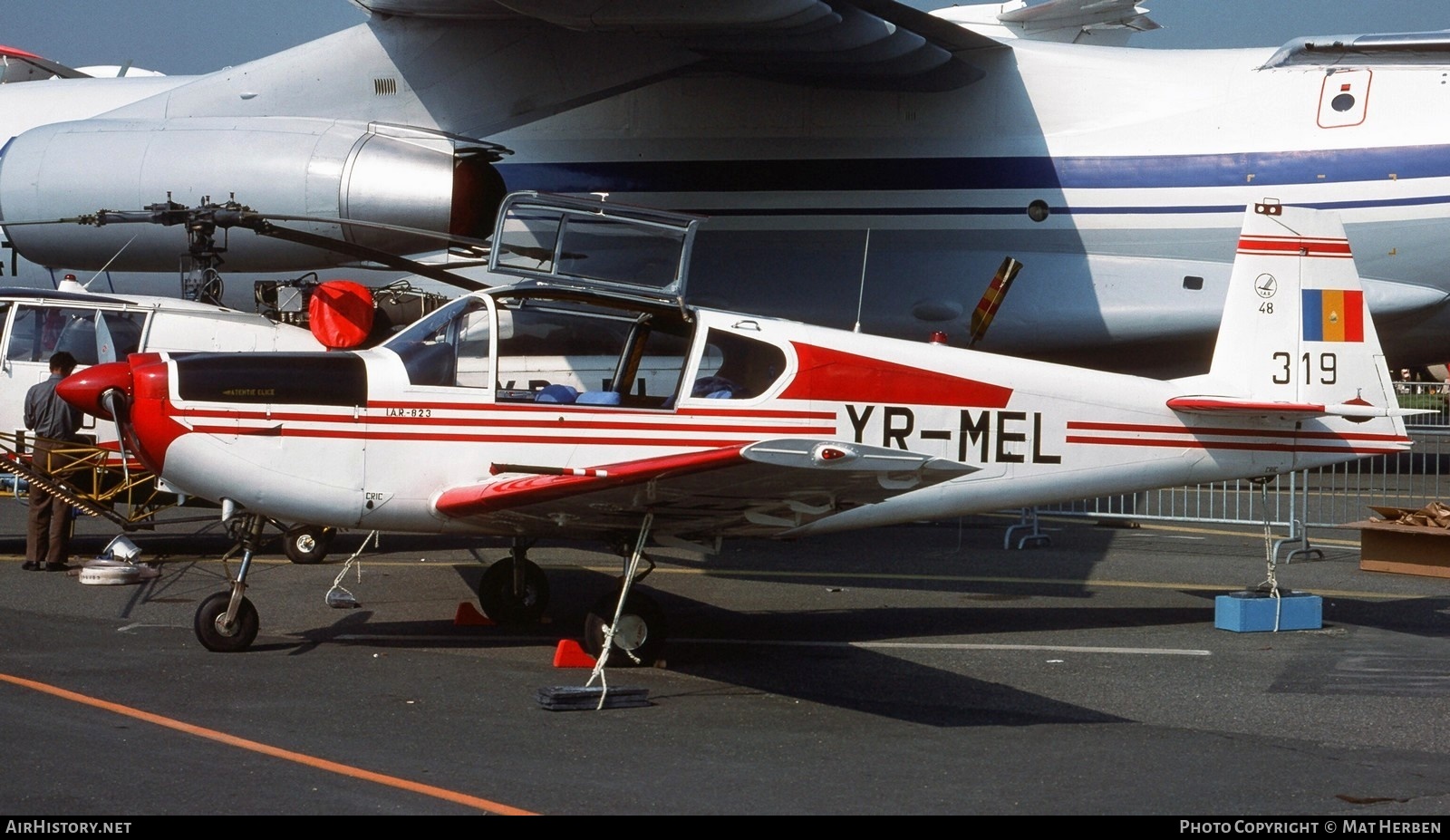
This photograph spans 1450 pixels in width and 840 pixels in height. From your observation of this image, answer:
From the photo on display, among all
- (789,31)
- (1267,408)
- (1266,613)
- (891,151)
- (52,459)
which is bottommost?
(1266,613)

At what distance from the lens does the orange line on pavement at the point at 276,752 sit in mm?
5055

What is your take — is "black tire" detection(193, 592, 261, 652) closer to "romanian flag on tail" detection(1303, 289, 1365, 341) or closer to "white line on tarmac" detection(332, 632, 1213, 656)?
"white line on tarmac" detection(332, 632, 1213, 656)

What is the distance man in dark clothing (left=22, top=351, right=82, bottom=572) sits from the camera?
35.5 feet

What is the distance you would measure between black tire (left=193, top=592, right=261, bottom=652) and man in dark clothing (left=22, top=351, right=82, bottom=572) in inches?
139

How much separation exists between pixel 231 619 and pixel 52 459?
367cm

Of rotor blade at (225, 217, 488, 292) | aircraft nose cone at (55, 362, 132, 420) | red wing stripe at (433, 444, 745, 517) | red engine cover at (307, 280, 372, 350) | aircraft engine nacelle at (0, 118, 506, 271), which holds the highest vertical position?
aircraft engine nacelle at (0, 118, 506, 271)

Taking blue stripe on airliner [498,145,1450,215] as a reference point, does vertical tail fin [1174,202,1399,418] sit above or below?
below

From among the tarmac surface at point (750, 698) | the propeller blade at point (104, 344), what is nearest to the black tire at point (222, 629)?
the tarmac surface at point (750, 698)

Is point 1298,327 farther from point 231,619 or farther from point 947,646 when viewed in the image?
point 231,619

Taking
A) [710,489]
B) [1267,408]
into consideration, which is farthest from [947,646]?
[710,489]

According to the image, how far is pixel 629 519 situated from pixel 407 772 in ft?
7.74

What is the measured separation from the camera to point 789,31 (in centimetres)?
1275

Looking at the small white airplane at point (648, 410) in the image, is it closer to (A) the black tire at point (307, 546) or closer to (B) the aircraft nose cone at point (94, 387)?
(B) the aircraft nose cone at point (94, 387)

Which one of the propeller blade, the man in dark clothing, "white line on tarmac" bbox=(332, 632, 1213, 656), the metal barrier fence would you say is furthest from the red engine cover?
the metal barrier fence
